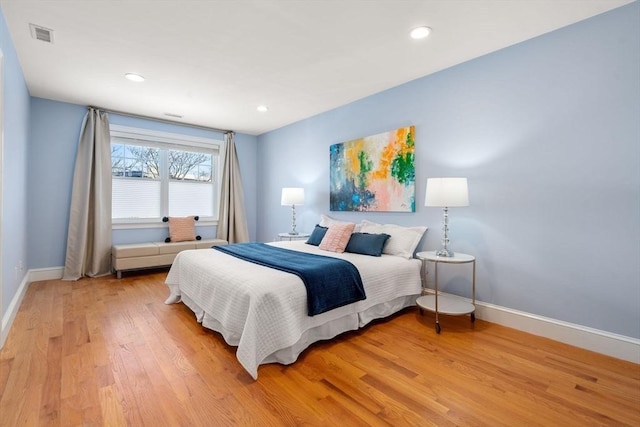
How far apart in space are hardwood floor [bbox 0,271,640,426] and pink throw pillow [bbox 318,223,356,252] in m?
1.00

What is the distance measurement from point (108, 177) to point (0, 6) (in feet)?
8.98

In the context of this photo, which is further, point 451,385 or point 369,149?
point 369,149

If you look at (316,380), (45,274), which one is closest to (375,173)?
(316,380)

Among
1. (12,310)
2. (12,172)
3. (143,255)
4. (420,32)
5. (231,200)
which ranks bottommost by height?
(12,310)

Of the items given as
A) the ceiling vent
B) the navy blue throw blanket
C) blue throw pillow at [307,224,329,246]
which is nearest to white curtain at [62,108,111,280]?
the ceiling vent

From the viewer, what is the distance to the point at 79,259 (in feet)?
14.2

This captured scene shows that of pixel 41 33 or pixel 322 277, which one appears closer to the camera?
pixel 322 277

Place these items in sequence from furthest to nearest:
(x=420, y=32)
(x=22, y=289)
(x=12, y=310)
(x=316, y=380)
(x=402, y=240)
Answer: (x=22, y=289) < (x=402, y=240) < (x=12, y=310) < (x=420, y=32) < (x=316, y=380)

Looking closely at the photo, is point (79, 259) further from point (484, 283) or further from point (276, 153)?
point (484, 283)

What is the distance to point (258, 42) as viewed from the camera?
2686mm

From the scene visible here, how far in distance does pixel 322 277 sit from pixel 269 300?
1.66 feet

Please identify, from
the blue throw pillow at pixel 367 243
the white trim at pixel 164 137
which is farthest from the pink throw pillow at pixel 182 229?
the blue throw pillow at pixel 367 243

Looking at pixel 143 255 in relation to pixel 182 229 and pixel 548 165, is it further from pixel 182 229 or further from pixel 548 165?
pixel 548 165

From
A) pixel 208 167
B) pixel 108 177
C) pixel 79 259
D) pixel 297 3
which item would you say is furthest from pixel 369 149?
pixel 79 259
